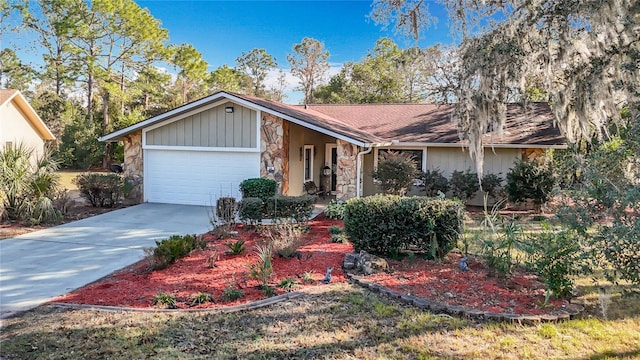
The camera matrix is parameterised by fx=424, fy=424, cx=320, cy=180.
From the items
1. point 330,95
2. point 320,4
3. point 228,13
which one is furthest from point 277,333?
point 330,95

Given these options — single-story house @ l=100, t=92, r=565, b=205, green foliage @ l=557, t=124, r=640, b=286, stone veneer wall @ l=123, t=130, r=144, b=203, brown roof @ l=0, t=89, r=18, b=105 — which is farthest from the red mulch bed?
brown roof @ l=0, t=89, r=18, b=105

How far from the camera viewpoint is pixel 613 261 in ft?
11.9

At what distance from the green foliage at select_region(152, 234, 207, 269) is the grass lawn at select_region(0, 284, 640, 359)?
1.63 m

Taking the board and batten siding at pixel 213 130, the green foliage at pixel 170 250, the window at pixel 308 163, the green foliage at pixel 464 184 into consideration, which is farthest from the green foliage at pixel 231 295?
the window at pixel 308 163

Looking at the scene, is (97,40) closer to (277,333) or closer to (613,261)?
(277,333)

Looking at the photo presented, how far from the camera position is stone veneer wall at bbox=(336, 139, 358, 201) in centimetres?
1224

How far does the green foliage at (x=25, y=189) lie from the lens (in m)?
10.1

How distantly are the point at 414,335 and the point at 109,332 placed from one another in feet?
10.2

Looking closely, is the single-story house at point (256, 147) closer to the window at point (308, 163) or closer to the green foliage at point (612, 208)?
the window at point (308, 163)

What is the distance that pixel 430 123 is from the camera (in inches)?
608

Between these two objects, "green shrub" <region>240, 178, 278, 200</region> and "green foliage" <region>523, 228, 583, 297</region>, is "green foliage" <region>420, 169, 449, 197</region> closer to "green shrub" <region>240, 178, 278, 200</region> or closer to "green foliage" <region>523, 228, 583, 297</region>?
"green shrub" <region>240, 178, 278, 200</region>

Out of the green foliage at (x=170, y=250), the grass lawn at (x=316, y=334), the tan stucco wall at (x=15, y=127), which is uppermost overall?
the tan stucco wall at (x=15, y=127)

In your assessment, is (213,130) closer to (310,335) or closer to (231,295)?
(231,295)

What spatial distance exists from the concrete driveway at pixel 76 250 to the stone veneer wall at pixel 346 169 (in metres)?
3.94
